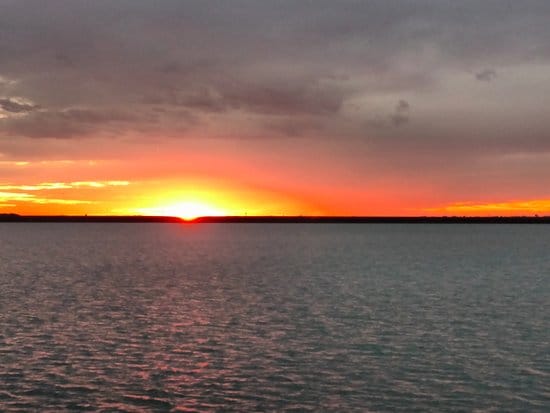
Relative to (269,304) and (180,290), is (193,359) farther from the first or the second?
(180,290)

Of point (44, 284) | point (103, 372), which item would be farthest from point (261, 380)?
point (44, 284)

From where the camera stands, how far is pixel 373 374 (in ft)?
115

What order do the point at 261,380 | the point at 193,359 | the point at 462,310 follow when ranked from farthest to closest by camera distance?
the point at 462,310 → the point at 193,359 → the point at 261,380

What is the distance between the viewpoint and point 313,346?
4222 centimetres

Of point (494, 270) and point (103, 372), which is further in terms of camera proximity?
point (494, 270)

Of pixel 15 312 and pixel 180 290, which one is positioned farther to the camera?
pixel 180 290

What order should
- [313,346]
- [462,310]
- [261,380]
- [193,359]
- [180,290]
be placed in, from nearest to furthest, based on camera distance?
[261,380], [193,359], [313,346], [462,310], [180,290]

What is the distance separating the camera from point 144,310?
2336 inches

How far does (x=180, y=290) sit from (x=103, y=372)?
140 feet

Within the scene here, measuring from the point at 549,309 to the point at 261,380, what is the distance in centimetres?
3682

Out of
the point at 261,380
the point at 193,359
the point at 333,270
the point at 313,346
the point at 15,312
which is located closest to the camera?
the point at 261,380

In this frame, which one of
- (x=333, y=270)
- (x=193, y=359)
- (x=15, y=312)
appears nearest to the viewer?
(x=193, y=359)

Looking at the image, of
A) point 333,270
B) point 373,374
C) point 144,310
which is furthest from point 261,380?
point 333,270

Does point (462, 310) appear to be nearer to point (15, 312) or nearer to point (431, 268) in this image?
point (15, 312)
